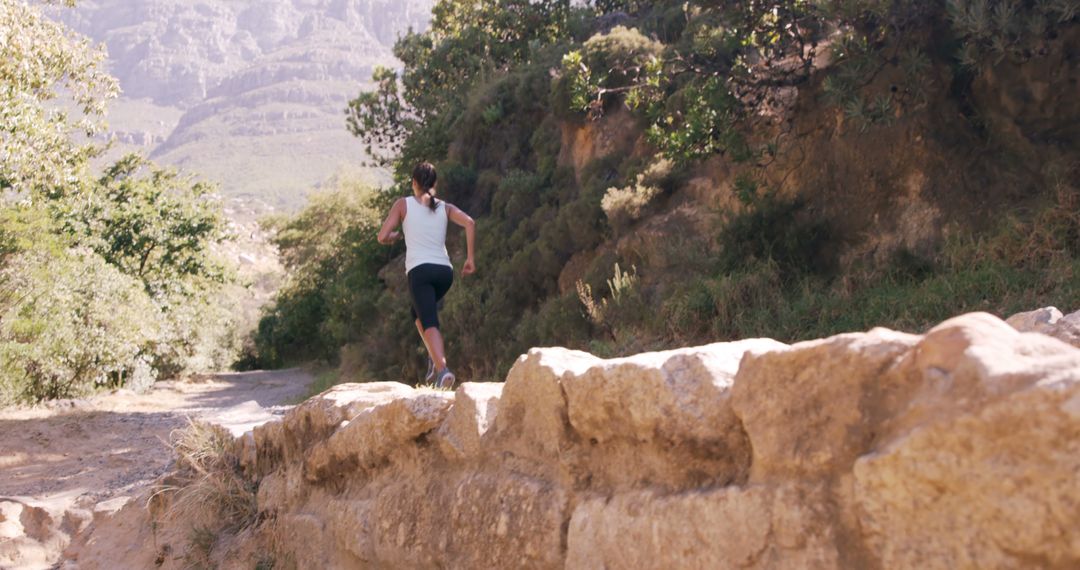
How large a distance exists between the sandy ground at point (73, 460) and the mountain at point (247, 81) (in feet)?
220

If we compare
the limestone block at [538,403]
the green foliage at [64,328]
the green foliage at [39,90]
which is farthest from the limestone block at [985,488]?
the green foliage at [64,328]

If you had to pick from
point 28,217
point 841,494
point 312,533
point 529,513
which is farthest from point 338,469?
point 28,217

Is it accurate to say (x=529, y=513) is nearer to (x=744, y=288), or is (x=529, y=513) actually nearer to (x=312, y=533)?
(x=312, y=533)

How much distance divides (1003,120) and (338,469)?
7036mm

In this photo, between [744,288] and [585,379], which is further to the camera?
[744,288]

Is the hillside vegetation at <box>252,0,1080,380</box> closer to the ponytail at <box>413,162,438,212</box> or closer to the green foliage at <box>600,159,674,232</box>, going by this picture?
the green foliage at <box>600,159,674,232</box>

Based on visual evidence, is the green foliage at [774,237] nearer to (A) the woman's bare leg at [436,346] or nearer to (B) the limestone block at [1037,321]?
(A) the woman's bare leg at [436,346]

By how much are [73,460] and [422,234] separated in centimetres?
462

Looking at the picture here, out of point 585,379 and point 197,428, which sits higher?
point 585,379

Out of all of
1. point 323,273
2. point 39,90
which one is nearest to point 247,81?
point 323,273

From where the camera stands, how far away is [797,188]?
10094 millimetres

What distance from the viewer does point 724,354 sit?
3.07 metres

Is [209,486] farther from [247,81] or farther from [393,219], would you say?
[247,81]

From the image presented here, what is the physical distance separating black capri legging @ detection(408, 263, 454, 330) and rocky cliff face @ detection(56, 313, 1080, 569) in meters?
1.89
